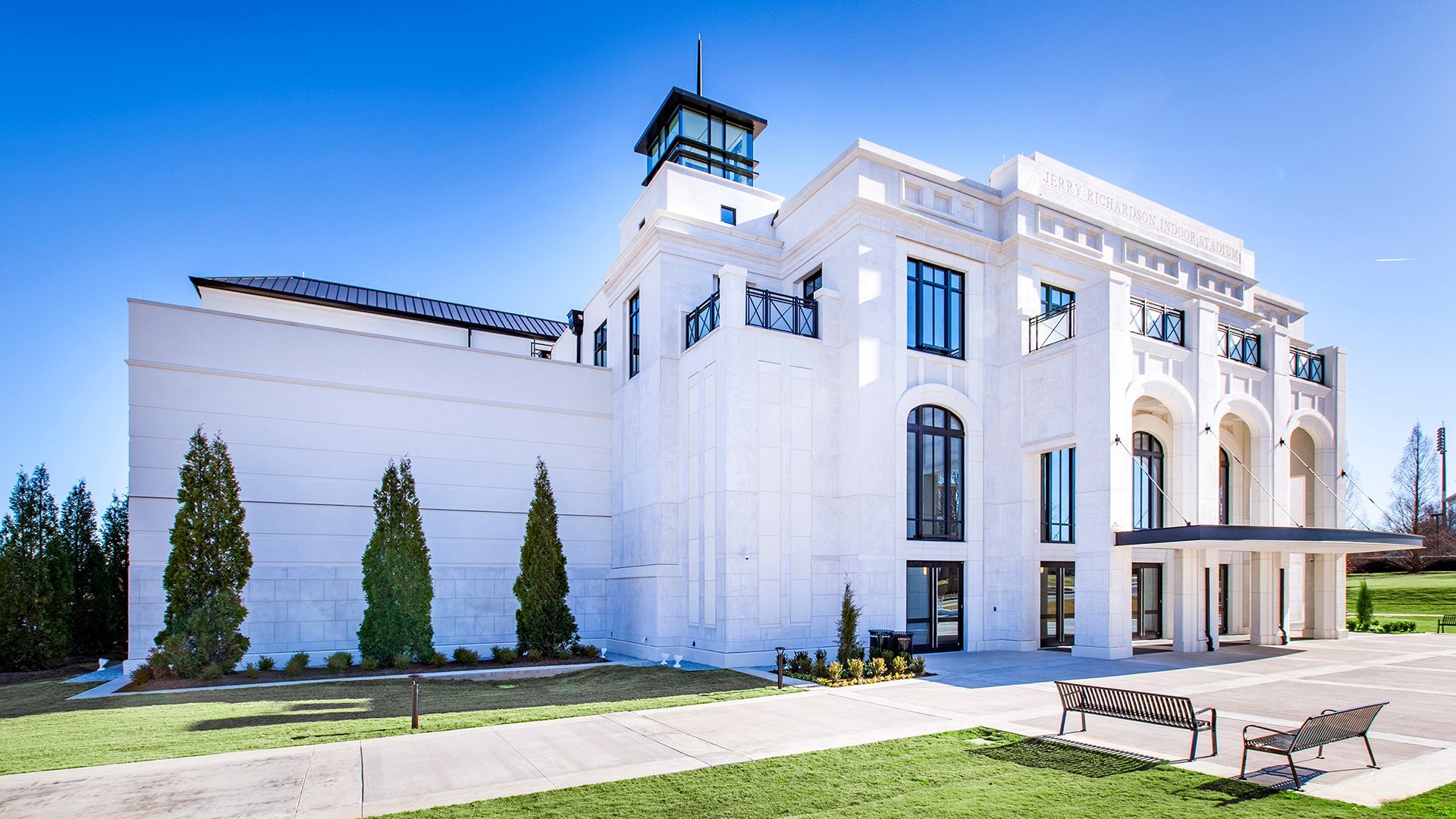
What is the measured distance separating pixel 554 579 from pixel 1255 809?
17495mm

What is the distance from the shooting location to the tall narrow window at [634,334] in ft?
81.6

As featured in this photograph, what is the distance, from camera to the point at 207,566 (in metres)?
18.2

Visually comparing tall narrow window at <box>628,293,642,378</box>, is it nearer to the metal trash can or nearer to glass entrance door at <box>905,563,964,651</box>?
glass entrance door at <box>905,563,964,651</box>

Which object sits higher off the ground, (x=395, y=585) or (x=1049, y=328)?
(x=1049, y=328)

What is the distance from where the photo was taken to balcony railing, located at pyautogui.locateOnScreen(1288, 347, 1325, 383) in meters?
26.8

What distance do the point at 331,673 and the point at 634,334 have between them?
12729 mm

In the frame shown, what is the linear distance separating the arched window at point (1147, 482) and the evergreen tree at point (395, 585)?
20378mm

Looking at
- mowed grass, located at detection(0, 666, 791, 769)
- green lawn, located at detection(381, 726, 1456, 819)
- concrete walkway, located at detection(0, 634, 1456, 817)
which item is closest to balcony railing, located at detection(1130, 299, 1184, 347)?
concrete walkway, located at detection(0, 634, 1456, 817)

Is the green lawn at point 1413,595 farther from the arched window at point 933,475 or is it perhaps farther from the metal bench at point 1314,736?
the metal bench at point 1314,736

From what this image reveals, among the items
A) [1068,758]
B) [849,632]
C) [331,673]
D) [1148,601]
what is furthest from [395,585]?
[1148,601]

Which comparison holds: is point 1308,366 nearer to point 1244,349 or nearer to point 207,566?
point 1244,349

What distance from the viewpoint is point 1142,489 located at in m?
24.4

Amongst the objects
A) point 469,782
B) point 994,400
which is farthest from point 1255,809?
point 994,400

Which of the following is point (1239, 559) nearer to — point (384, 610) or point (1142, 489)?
point (1142, 489)
